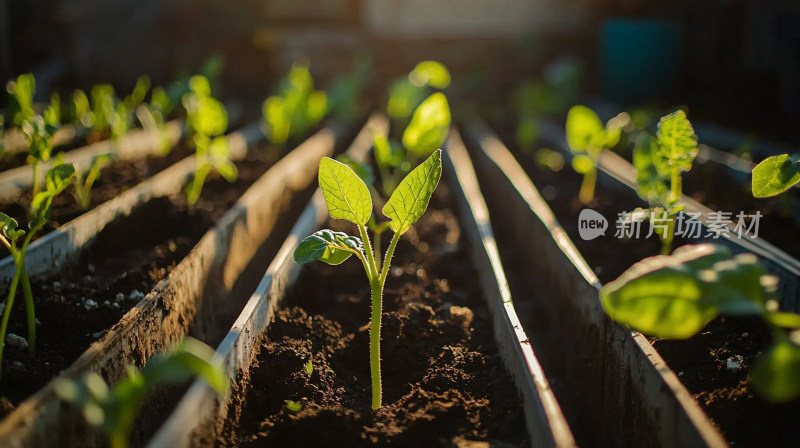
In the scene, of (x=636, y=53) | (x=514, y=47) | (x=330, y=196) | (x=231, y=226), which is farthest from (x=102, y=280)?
(x=514, y=47)

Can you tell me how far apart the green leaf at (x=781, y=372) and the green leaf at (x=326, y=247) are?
0.73 meters

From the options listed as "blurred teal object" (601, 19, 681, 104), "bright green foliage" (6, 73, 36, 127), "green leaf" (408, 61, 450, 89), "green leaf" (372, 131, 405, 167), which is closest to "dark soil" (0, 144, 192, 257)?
"bright green foliage" (6, 73, 36, 127)

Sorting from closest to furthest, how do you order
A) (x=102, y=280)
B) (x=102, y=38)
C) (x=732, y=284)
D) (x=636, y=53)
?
(x=732, y=284), (x=102, y=280), (x=636, y=53), (x=102, y=38)

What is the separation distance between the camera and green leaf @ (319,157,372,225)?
1.27 m

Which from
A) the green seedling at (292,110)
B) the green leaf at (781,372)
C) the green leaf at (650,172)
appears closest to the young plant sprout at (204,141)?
the green seedling at (292,110)

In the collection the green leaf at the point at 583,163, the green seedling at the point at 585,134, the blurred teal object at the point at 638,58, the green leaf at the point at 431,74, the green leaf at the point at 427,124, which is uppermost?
the blurred teal object at the point at 638,58

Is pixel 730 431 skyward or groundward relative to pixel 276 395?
groundward

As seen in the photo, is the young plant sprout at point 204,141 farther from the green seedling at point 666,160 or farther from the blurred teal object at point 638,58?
the blurred teal object at point 638,58

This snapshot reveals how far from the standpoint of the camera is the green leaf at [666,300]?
2.82ft

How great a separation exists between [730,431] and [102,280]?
1762mm

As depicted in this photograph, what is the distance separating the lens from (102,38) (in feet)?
22.5

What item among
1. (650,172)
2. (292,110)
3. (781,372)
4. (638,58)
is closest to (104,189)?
(292,110)

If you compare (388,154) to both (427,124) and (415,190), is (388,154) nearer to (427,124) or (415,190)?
(427,124)

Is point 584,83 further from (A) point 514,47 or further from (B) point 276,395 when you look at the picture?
(B) point 276,395
